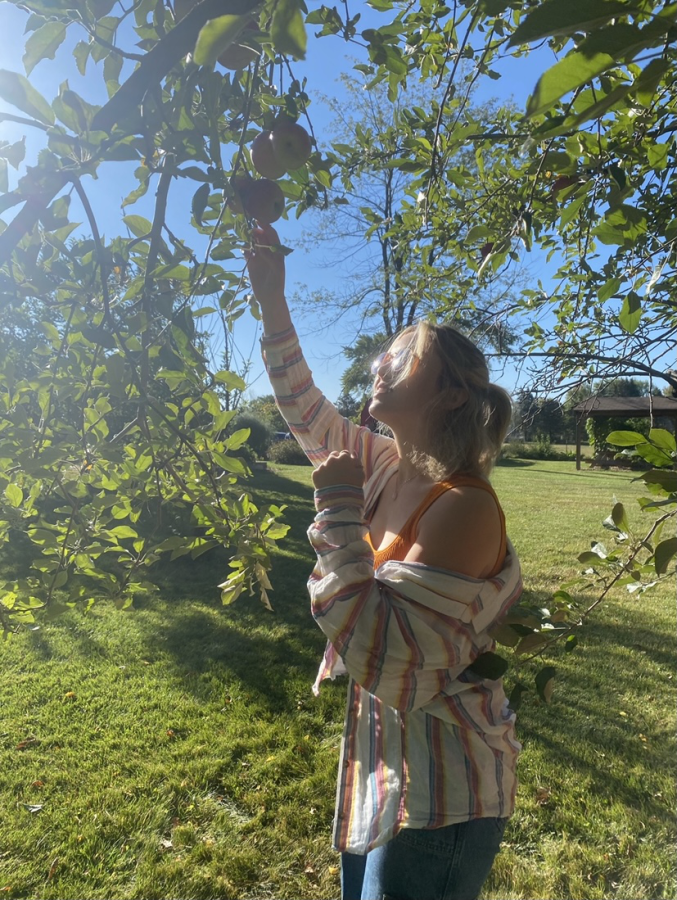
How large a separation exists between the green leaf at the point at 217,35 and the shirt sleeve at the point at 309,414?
106 centimetres

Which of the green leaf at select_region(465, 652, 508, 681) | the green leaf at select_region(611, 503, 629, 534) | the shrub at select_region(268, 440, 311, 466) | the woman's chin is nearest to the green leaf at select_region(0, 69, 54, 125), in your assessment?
the woman's chin

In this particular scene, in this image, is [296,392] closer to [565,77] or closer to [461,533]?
[461,533]

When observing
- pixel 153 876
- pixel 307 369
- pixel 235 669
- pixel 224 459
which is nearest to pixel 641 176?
pixel 307 369

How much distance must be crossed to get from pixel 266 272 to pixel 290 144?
407 millimetres

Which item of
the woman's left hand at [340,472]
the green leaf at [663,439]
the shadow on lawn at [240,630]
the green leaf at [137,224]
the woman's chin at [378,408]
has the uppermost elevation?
the green leaf at [137,224]

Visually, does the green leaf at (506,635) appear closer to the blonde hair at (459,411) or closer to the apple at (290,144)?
the blonde hair at (459,411)

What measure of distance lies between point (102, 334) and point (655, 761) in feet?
12.3

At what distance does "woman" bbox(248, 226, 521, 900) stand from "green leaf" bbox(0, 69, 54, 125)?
1.46 feet

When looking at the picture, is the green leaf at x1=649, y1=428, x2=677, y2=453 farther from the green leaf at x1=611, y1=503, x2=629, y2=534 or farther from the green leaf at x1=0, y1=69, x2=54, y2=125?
the green leaf at x1=0, y1=69, x2=54, y2=125

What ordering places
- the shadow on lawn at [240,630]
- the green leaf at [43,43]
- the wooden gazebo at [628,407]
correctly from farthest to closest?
1. the shadow on lawn at [240,630]
2. the wooden gazebo at [628,407]
3. the green leaf at [43,43]

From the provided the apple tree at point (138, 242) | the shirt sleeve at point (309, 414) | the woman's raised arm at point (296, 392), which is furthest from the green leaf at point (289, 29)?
the shirt sleeve at point (309, 414)

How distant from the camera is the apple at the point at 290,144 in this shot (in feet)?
3.63

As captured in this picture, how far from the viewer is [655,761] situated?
3.17 meters

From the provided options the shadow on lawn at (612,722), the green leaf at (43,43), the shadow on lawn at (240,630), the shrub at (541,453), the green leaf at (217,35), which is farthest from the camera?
the shrub at (541,453)
